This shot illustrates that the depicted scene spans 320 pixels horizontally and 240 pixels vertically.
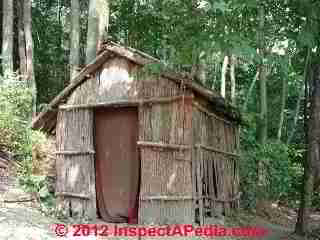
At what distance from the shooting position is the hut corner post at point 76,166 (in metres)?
9.58

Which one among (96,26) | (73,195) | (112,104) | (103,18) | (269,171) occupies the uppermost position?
(103,18)

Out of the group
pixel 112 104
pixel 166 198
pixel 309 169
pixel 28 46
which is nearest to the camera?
pixel 166 198

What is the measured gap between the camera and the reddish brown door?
930 centimetres

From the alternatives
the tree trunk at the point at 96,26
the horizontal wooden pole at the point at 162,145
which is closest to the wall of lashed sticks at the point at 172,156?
the horizontal wooden pole at the point at 162,145

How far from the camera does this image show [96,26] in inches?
440

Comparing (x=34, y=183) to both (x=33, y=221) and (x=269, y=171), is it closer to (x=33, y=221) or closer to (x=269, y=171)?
(x=33, y=221)

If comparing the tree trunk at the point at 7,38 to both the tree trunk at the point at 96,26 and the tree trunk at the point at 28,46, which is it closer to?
the tree trunk at the point at 28,46

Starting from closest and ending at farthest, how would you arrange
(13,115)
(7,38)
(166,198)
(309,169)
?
1. (166,198)
2. (309,169)
3. (13,115)
4. (7,38)

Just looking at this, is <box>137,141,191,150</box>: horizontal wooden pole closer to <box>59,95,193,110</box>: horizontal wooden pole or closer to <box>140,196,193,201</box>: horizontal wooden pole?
<box>59,95,193,110</box>: horizontal wooden pole

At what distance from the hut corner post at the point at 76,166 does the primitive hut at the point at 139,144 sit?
0.07 ft

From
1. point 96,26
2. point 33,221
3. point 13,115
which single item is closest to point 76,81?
point 13,115

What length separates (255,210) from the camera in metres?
12.3

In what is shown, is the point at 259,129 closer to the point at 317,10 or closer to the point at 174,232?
the point at 174,232

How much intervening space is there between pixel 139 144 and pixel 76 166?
5.88ft
